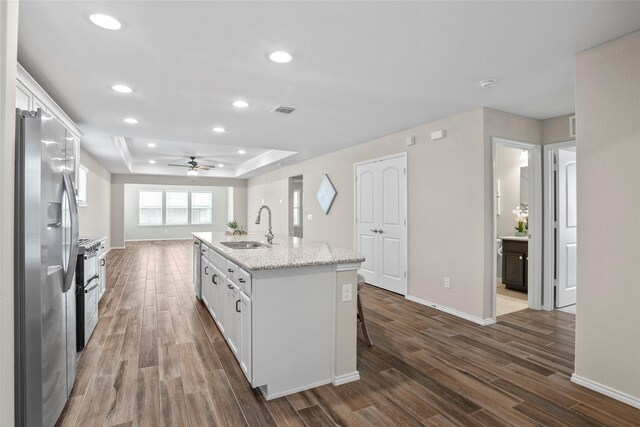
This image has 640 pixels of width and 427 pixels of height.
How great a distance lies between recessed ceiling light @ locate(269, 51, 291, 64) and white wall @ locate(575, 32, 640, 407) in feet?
6.89

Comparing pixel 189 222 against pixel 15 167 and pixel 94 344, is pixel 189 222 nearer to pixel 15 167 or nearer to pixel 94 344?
pixel 94 344

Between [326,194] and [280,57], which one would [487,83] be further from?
[326,194]

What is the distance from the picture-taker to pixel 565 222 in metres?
4.02

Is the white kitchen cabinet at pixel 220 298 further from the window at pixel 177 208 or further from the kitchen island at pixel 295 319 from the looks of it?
the window at pixel 177 208

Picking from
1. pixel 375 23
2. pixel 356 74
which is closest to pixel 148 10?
pixel 375 23

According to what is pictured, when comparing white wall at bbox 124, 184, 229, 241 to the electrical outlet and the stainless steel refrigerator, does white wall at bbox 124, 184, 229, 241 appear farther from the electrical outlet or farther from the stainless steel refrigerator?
the electrical outlet

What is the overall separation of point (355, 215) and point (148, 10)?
4.31m

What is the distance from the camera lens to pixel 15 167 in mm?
1423

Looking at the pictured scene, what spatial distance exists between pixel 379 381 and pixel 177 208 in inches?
518

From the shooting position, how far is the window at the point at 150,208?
13219 millimetres

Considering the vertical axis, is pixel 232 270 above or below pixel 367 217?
below

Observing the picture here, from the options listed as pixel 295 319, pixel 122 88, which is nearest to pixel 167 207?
pixel 122 88

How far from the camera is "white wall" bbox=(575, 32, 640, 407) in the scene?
212cm


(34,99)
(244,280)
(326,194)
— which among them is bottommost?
(244,280)
